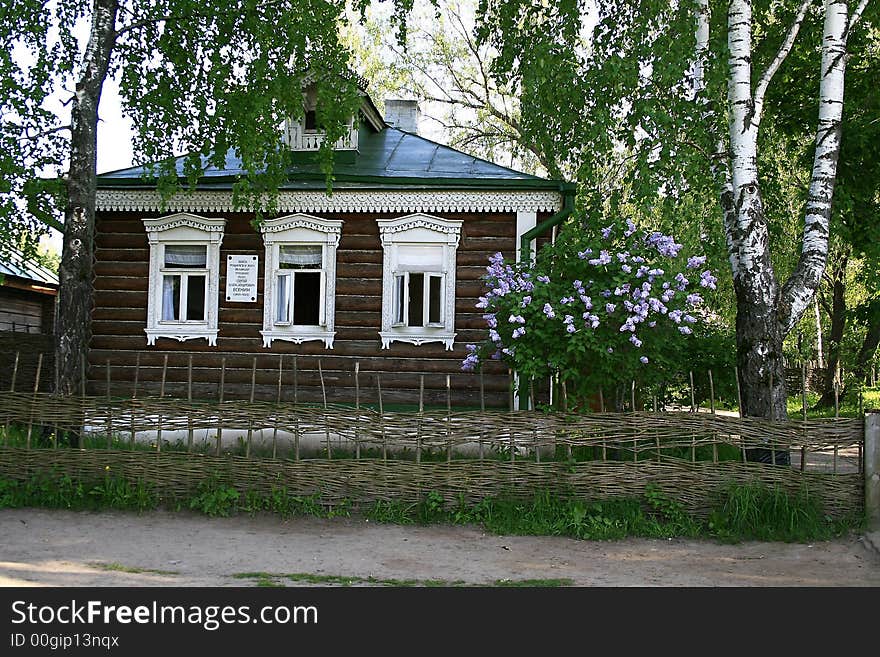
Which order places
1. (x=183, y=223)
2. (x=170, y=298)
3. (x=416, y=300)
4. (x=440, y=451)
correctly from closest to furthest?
(x=440, y=451) → (x=416, y=300) → (x=183, y=223) → (x=170, y=298)

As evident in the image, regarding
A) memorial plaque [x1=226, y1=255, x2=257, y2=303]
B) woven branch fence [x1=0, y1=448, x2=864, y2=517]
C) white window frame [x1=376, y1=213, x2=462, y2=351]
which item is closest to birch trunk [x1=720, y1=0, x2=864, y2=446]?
woven branch fence [x1=0, y1=448, x2=864, y2=517]

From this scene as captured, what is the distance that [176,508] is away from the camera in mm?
8734

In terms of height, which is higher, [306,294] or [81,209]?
[81,209]

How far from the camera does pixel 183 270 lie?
13438 millimetres

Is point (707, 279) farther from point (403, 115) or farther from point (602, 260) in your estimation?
point (403, 115)

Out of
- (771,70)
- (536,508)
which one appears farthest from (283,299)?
(771,70)

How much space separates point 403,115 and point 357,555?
12.6 metres

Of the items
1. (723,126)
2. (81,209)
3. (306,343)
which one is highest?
(723,126)

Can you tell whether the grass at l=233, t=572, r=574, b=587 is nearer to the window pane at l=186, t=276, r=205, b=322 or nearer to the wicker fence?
the wicker fence

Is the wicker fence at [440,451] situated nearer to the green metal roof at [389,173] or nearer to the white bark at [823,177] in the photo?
the white bark at [823,177]

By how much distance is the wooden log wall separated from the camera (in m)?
12.8

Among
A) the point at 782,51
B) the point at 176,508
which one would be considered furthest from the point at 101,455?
the point at 782,51

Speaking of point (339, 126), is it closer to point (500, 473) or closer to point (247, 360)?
point (247, 360)

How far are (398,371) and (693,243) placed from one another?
35.1 ft
